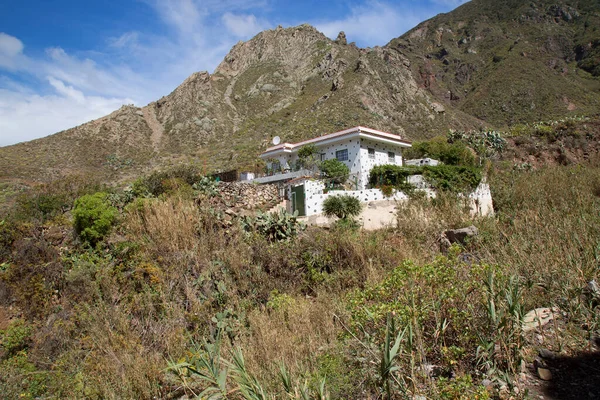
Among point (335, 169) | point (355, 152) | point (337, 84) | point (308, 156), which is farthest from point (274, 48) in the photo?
point (335, 169)

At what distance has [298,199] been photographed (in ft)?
45.2

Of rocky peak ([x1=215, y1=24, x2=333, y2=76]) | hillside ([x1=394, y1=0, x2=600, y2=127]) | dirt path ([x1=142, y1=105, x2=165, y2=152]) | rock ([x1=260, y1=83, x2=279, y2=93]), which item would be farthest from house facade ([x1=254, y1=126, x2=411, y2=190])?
rocky peak ([x1=215, y1=24, x2=333, y2=76])

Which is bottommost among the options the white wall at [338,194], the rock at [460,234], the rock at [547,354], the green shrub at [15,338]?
the green shrub at [15,338]

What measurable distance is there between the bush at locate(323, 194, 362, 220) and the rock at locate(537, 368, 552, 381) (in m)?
9.84

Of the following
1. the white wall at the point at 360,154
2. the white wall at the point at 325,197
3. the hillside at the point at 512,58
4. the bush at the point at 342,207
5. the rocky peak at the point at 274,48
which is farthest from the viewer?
the rocky peak at the point at 274,48

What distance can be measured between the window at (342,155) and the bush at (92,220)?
48.4ft

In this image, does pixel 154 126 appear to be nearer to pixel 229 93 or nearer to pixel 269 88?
pixel 229 93

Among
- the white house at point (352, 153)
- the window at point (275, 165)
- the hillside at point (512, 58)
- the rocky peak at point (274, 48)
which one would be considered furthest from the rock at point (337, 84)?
the white house at point (352, 153)

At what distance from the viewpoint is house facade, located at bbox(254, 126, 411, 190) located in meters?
20.5

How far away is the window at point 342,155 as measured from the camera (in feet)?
69.8

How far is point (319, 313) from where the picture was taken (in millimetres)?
4629

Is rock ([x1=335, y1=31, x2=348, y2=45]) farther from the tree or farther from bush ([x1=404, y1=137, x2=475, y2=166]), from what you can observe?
the tree

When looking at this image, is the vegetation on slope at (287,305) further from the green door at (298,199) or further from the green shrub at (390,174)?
the green shrub at (390,174)

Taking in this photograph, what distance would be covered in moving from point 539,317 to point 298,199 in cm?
Result: 1052
